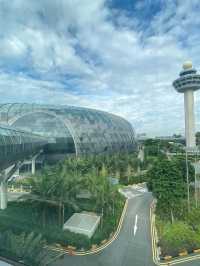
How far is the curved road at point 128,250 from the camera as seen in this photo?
20.2m

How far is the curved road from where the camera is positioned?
20203 mm

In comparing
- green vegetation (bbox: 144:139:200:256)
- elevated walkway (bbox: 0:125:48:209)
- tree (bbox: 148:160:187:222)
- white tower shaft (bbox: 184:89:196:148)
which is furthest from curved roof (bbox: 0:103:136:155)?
white tower shaft (bbox: 184:89:196:148)

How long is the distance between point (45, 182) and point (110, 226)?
856 centimetres

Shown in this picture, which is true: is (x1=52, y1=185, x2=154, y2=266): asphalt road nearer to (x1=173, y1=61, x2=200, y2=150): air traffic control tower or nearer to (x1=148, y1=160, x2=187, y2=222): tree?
(x1=148, y1=160, x2=187, y2=222): tree

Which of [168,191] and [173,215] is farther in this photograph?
[168,191]

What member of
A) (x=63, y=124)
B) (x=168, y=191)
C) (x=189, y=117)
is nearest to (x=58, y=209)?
(x=168, y=191)

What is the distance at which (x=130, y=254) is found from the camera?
71.4ft

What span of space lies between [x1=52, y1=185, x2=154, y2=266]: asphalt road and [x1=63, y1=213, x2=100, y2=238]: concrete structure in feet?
8.80

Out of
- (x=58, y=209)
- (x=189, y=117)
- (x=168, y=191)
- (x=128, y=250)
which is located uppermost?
(x=189, y=117)

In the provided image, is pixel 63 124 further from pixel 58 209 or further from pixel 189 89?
pixel 189 89

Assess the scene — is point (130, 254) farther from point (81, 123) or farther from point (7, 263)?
point (81, 123)

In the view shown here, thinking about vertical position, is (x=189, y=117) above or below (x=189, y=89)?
below

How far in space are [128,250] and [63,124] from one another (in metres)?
42.7

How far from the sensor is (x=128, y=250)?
74.0 ft
